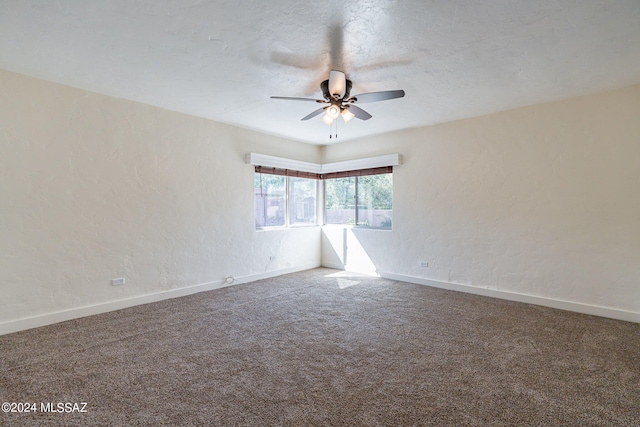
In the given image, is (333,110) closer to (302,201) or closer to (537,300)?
(302,201)

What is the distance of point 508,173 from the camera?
13.4 feet

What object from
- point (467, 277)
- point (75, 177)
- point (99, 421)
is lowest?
point (99, 421)

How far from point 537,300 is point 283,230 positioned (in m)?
3.92

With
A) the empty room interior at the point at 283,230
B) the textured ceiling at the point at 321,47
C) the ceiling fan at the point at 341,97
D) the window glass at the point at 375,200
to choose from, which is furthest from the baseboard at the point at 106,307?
the ceiling fan at the point at 341,97

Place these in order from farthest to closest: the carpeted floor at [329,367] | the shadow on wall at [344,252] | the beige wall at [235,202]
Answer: the shadow on wall at [344,252] → the beige wall at [235,202] → the carpeted floor at [329,367]

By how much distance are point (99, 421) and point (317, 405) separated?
126 centimetres

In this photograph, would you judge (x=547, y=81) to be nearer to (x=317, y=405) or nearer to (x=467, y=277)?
(x=467, y=277)

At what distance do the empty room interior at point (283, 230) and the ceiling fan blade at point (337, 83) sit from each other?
0.07 ft

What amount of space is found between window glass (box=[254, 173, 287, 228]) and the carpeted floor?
77.3 inches

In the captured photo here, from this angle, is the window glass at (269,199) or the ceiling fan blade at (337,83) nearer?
the ceiling fan blade at (337,83)

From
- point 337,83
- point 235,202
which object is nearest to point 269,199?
point 235,202

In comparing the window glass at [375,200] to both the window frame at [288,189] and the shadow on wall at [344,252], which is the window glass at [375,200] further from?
the window frame at [288,189]

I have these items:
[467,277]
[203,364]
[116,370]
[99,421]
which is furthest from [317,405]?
[467,277]

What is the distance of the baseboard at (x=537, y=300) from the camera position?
3.35m
